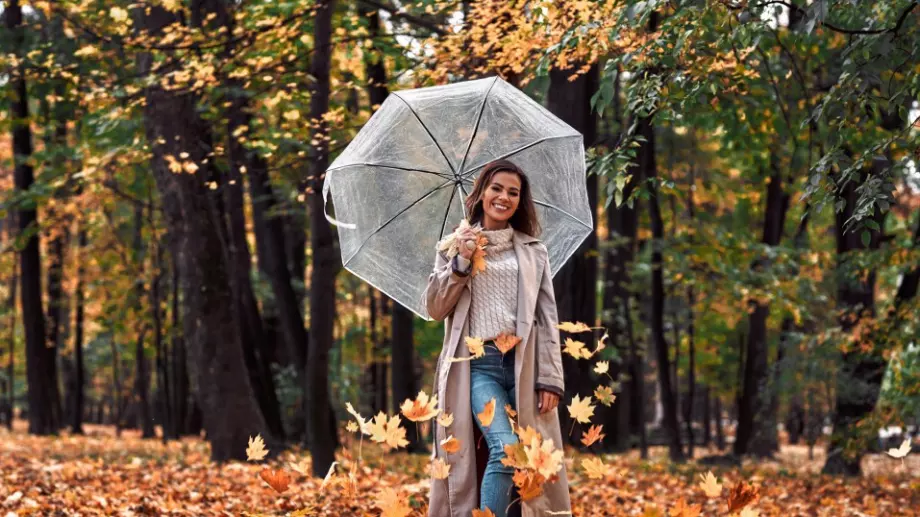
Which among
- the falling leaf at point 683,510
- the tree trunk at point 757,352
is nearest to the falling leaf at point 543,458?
the falling leaf at point 683,510

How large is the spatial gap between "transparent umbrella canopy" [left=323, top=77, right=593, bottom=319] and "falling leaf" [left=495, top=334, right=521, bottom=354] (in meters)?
1.25

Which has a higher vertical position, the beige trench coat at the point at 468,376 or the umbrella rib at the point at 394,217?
the umbrella rib at the point at 394,217

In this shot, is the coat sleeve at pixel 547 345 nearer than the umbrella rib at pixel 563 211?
Yes

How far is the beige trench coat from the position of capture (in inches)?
189

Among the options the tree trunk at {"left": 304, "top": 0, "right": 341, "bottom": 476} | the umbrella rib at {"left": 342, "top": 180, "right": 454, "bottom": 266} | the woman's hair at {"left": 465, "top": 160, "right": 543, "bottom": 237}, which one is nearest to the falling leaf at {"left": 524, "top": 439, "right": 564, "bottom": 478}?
the woman's hair at {"left": 465, "top": 160, "right": 543, "bottom": 237}

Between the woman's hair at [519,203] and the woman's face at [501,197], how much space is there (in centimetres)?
3

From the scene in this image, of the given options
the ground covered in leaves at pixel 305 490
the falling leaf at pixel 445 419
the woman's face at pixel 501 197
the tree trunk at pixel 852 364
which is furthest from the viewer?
the tree trunk at pixel 852 364

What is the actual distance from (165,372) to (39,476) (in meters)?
12.7

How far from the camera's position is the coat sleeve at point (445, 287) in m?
4.80

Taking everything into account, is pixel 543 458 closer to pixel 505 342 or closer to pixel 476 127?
pixel 505 342

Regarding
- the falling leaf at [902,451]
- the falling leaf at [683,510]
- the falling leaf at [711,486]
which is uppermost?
the falling leaf at [902,451]

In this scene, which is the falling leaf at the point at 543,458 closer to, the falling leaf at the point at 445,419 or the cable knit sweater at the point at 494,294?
the falling leaf at the point at 445,419

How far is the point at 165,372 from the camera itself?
22.3 meters

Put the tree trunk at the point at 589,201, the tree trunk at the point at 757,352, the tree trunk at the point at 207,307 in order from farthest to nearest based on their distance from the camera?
the tree trunk at the point at 757,352
the tree trunk at the point at 207,307
the tree trunk at the point at 589,201
